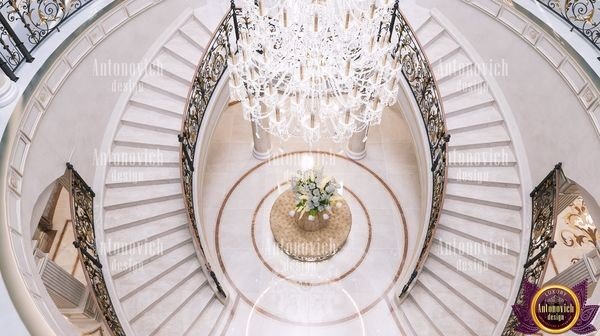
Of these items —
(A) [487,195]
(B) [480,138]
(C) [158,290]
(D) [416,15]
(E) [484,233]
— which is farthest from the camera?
(D) [416,15]

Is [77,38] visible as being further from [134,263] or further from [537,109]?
[537,109]

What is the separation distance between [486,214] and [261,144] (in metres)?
5.07

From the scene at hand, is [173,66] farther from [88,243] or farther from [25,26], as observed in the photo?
[88,243]

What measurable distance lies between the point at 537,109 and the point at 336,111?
156 inches

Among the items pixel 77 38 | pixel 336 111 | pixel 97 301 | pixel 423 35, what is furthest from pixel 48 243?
pixel 423 35

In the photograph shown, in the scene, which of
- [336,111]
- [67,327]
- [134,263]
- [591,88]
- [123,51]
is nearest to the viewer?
[67,327]

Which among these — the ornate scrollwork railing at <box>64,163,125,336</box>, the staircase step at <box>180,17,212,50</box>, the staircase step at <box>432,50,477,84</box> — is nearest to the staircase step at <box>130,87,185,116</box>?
the staircase step at <box>180,17,212,50</box>

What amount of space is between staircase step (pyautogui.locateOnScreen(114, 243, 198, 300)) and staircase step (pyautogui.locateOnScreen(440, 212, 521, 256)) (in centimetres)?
453

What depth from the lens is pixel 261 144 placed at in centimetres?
988

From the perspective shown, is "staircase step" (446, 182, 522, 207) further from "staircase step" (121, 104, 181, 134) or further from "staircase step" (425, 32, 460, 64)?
"staircase step" (121, 104, 181, 134)

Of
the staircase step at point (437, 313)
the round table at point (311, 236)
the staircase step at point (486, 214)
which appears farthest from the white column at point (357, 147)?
the staircase step at point (437, 313)

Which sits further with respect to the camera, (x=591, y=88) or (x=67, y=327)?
(x=591, y=88)

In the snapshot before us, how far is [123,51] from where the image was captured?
24.9 ft

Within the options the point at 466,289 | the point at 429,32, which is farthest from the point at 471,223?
the point at 429,32
